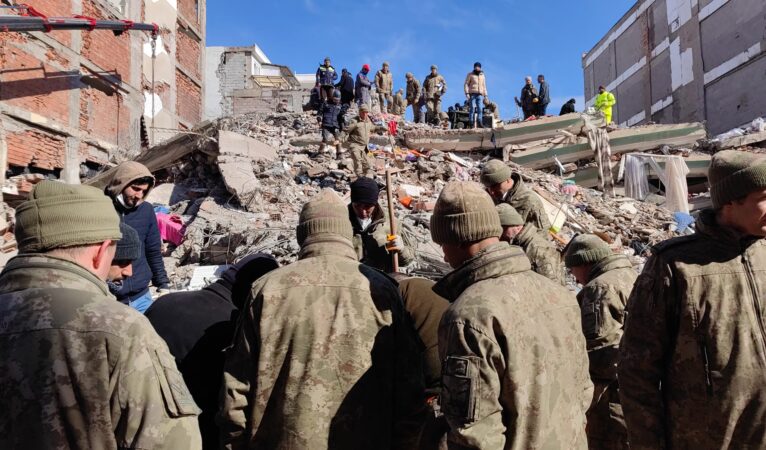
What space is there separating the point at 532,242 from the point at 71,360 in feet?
10.9

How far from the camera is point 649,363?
209 centimetres

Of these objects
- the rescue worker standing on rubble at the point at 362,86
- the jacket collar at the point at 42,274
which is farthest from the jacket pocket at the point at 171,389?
the rescue worker standing on rubble at the point at 362,86

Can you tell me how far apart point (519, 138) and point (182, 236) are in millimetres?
11074

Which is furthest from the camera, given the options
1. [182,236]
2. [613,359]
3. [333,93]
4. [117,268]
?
[333,93]

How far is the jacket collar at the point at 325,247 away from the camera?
2.23 meters

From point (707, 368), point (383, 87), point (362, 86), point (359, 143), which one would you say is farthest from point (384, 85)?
point (707, 368)

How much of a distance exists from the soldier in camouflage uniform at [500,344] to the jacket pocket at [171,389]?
782 mm

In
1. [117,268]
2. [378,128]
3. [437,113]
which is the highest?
[437,113]

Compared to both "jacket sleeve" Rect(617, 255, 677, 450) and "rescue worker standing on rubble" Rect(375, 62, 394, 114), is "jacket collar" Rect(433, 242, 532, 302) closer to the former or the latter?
"jacket sleeve" Rect(617, 255, 677, 450)

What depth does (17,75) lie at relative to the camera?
11.2 metres

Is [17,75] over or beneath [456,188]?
over

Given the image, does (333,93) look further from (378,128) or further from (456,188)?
(456,188)

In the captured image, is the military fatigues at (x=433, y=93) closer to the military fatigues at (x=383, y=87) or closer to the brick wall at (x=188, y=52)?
the military fatigues at (x=383, y=87)

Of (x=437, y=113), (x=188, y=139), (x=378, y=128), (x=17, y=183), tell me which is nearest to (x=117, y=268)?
(x=188, y=139)
